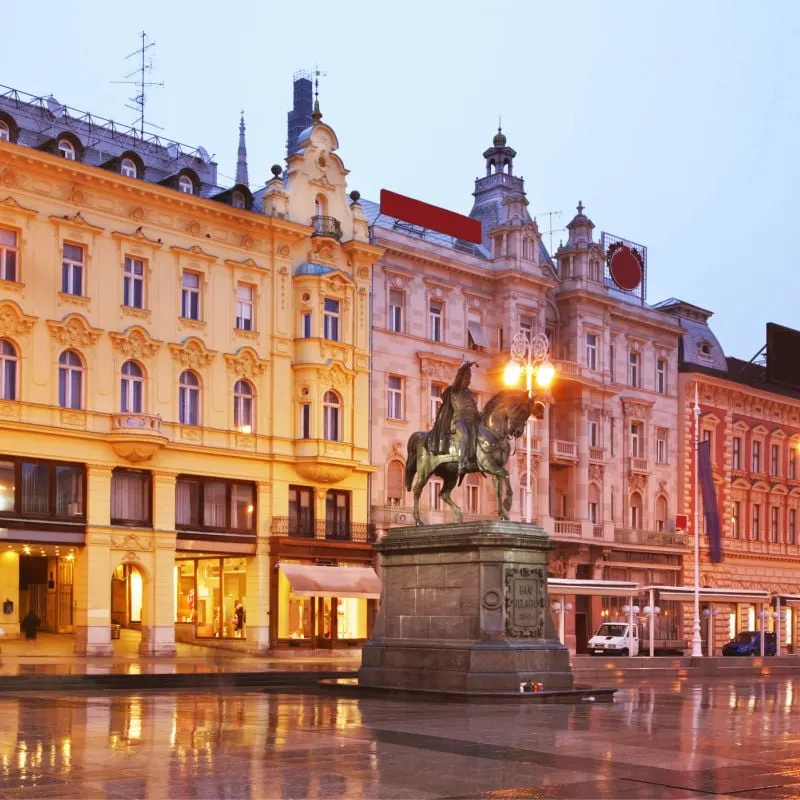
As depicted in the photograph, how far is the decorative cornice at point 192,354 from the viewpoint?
49691 mm

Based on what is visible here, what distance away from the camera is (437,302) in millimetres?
59688

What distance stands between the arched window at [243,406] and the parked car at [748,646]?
82.4ft

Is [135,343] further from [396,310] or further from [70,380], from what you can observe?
[396,310]

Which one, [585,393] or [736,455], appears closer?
[585,393]

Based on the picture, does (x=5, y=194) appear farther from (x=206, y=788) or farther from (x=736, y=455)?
(x=736, y=455)

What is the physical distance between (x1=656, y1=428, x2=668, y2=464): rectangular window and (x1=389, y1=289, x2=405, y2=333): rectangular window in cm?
1945

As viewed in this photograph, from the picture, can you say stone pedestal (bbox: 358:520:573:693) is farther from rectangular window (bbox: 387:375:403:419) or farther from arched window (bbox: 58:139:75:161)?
rectangular window (bbox: 387:375:403:419)

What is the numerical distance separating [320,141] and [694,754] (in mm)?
43068

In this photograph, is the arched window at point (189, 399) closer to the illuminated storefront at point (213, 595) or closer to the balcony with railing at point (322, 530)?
A: the balcony with railing at point (322, 530)

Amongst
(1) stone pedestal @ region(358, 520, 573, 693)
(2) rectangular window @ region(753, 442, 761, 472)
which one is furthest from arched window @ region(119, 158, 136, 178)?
(2) rectangular window @ region(753, 442, 761, 472)

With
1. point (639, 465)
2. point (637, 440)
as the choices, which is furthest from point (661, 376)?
point (639, 465)

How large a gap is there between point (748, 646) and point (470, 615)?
38.7 meters

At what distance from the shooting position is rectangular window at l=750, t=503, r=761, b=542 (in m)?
76.4

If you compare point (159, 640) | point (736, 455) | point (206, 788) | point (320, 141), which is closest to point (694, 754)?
point (206, 788)
